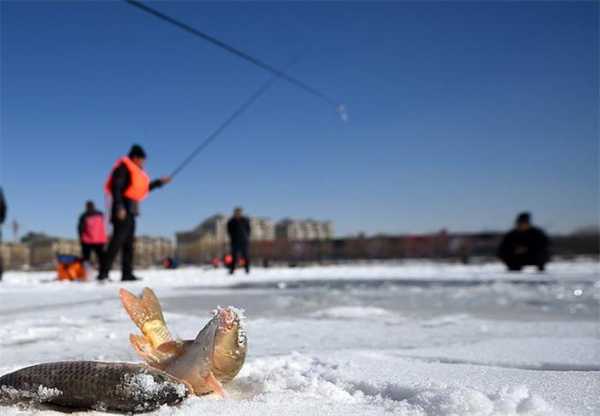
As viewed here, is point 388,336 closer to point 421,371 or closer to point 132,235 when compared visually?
point 421,371

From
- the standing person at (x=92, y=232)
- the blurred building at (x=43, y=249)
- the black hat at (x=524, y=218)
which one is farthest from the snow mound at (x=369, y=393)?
the blurred building at (x=43, y=249)

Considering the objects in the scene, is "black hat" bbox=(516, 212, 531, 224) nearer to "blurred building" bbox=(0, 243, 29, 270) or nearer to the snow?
the snow

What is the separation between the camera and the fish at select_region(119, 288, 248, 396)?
1195mm

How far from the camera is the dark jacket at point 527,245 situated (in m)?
9.70

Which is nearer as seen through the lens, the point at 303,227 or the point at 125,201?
the point at 125,201

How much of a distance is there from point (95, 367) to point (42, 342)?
115cm

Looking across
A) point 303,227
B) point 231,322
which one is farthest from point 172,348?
point 303,227

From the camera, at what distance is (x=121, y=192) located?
6.12 metres

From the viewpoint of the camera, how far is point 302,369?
146cm

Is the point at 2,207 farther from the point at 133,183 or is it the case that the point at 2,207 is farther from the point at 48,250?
the point at 48,250

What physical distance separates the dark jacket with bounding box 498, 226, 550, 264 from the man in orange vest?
22.5 feet

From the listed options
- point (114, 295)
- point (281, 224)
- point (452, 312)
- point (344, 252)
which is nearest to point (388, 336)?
point (452, 312)

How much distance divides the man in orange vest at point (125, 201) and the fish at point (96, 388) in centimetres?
503

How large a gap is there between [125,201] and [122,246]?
0.57 m
